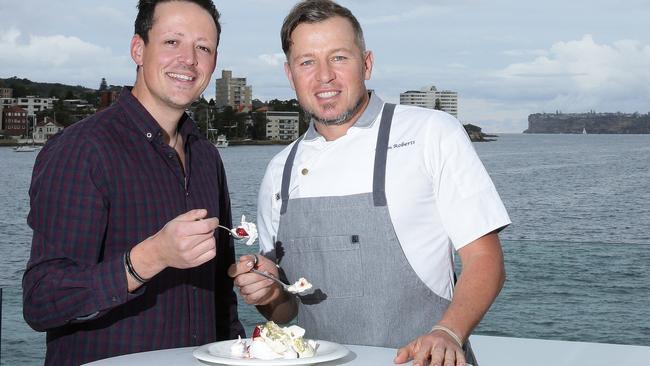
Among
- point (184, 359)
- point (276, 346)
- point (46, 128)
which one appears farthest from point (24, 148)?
point (276, 346)

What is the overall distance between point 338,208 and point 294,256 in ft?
0.52

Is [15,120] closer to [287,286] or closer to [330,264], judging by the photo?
[330,264]

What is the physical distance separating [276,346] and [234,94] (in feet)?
105

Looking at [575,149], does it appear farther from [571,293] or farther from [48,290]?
[48,290]

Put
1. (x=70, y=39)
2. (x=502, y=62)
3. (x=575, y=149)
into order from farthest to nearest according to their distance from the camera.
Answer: (x=575, y=149) < (x=502, y=62) < (x=70, y=39)

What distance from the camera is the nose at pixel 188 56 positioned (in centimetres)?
189

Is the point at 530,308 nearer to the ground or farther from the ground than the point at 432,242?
nearer to the ground

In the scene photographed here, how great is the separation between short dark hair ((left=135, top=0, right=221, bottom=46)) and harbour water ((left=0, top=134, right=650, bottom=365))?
6.64 ft

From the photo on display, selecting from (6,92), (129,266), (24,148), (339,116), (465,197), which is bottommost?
(24,148)

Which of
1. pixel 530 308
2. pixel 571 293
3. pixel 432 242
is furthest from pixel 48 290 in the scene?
pixel 571 293

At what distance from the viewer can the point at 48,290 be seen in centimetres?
166

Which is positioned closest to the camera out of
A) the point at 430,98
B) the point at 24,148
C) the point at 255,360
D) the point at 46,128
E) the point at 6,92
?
the point at 255,360

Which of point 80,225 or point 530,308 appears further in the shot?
point 530,308

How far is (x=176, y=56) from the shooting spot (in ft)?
6.22
